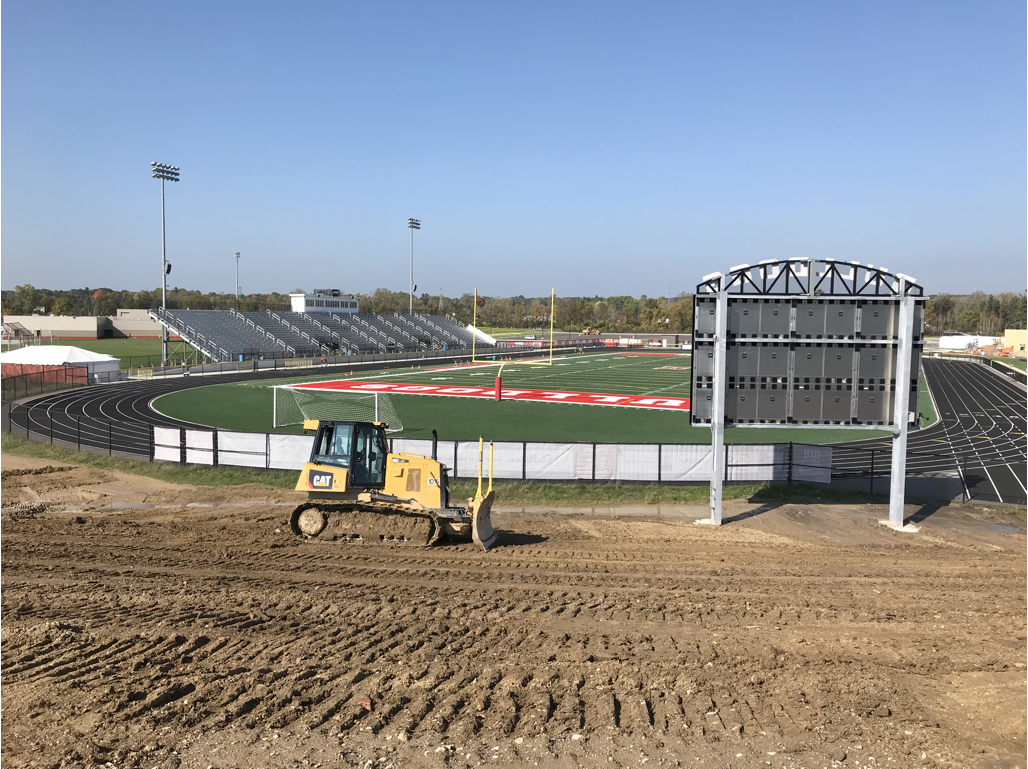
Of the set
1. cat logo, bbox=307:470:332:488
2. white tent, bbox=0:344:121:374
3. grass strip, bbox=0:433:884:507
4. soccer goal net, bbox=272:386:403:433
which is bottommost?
grass strip, bbox=0:433:884:507

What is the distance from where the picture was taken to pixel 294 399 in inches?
1799

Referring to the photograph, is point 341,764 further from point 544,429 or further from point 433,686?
point 544,429

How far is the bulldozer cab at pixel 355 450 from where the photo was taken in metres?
16.6

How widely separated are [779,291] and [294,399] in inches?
1287

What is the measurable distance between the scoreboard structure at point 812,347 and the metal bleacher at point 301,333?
205 ft

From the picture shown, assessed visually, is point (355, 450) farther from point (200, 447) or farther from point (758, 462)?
point (758, 462)

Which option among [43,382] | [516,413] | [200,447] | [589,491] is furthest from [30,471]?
[43,382]

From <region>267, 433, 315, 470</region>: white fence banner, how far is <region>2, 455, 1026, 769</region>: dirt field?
657cm

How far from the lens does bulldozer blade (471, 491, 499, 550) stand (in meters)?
16.3

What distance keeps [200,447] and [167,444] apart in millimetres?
1450

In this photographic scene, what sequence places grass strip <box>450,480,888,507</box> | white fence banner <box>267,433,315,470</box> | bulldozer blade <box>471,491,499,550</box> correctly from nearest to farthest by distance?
1. bulldozer blade <box>471,491,499,550</box>
2. grass strip <box>450,480,888,507</box>
3. white fence banner <box>267,433,315,470</box>

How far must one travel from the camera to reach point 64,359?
188 ft

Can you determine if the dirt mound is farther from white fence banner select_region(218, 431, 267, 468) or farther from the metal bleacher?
the metal bleacher

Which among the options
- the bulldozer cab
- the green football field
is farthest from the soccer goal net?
the bulldozer cab
